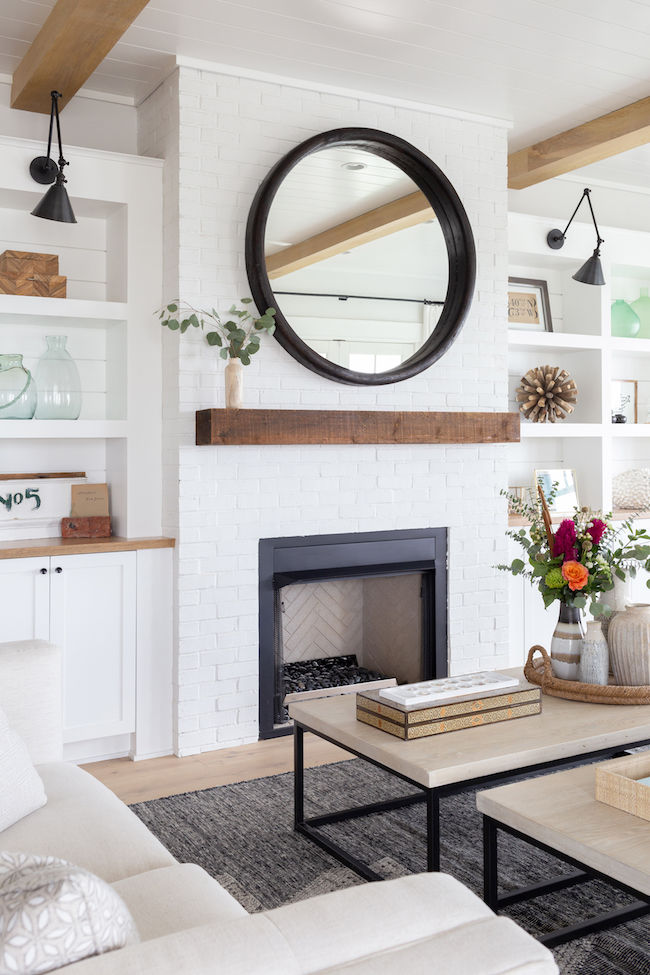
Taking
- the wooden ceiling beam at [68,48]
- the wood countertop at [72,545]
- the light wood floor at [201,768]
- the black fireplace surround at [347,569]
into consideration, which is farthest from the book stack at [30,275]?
the light wood floor at [201,768]

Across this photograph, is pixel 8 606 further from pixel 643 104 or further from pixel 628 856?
pixel 643 104

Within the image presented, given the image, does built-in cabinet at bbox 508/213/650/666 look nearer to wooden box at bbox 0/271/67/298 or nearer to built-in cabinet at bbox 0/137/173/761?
built-in cabinet at bbox 0/137/173/761

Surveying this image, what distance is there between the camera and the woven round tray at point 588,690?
96.4 inches

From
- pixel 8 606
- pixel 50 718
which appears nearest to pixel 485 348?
pixel 8 606

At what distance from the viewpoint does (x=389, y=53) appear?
11.0 ft

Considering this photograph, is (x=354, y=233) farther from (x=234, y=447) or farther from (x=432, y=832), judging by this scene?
(x=432, y=832)

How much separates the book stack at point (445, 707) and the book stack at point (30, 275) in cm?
208

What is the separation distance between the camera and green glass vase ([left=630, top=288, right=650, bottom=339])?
203 inches

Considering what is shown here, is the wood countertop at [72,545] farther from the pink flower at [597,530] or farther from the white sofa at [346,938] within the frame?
the white sofa at [346,938]

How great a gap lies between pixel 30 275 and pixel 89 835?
2.41 metres

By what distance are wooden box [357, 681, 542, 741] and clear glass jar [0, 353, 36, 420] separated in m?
1.85

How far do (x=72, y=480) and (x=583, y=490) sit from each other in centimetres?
281

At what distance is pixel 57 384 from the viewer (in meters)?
3.46

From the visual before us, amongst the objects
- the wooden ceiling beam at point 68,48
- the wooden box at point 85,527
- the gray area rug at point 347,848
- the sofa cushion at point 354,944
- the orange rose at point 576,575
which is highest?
the wooden ceiling beam at point 68,48
